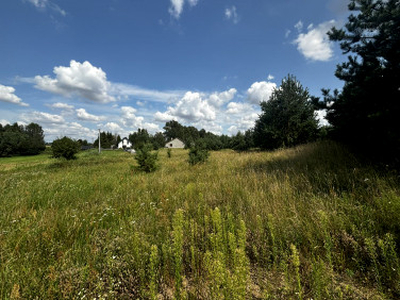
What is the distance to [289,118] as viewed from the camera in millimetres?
13641

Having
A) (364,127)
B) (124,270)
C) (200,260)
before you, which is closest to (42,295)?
(124,270)

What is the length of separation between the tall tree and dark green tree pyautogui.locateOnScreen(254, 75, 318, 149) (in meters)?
9.18

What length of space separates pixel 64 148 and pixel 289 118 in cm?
2316

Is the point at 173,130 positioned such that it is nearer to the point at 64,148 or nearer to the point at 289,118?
the point at 64,148

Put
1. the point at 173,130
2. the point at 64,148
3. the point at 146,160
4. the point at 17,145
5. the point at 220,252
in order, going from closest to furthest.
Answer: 1. the point at 220,252
2. the point at 146,160
3. the point at 64,148
4. the point at 17,145
5. the point at 173,130

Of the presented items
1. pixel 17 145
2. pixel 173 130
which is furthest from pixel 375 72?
pixel 173 130

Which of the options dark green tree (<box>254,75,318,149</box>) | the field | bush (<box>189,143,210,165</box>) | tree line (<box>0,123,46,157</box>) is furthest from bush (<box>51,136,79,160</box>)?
tree line (<box>0,123,46,157</box>)

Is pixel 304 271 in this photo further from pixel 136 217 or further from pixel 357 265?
pixel 136 217

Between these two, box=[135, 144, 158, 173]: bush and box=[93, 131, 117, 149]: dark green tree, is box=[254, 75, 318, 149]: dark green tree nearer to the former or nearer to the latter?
box=[135, 144, 158, 173]: bush

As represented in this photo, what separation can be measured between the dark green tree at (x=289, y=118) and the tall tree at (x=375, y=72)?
918 centimetres

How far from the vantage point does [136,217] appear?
314 centimetres

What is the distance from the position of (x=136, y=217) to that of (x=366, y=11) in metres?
7.06

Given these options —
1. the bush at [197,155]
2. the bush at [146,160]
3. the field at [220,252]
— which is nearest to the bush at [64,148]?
the bush at [146,160]

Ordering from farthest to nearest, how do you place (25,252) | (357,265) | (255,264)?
(25,252) → (255,264) → (357,265)
